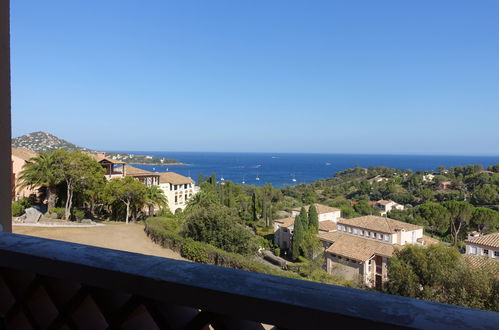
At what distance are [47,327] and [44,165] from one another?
2016 centimetres

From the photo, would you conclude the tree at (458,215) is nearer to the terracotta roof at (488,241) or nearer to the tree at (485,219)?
the tree at (485,219)

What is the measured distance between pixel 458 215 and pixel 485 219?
2111 millimetres

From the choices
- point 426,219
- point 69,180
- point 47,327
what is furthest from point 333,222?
point 47,327

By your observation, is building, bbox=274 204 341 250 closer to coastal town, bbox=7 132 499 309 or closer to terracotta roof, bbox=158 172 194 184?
coastal town, bbox=7 132 499 309

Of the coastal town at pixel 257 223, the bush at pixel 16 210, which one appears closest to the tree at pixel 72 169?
the coastal town at pixel 257 223

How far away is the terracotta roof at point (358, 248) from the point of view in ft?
63.5

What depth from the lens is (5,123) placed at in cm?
137

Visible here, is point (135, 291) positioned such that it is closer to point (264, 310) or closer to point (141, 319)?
point (141, 319)

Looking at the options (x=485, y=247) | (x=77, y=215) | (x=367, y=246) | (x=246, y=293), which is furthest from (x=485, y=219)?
(x=246, y=293)

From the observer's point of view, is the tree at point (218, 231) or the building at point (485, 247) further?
the building at point (485, 247)

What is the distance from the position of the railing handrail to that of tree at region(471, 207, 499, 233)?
33.1 metres

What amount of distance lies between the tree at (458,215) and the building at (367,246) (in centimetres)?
790

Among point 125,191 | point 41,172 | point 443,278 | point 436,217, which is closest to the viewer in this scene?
point 443,278

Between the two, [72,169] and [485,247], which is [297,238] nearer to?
[485,247]
